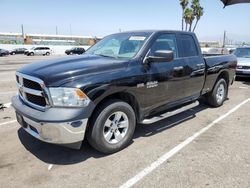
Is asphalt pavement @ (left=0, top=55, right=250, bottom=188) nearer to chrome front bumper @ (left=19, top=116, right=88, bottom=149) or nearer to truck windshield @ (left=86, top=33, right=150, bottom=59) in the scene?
chrome front bumper @ (left=19, top=116, right=88, bottom=149)

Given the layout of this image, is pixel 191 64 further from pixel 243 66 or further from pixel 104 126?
pixel 243 66

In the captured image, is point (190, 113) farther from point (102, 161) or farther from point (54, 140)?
point (54, 140)

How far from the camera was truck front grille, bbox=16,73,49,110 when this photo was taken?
3336 millimetres

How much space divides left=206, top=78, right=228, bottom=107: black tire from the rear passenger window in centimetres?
145

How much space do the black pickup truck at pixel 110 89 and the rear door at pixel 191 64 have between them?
0.02 metres

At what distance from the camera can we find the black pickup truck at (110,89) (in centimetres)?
324

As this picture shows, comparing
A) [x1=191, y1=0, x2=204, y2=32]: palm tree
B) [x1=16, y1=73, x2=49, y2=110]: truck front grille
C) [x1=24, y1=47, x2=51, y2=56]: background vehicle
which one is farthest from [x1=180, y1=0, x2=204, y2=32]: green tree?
[x1=16, y1=73, x2=49, y2=110]: truck front grille

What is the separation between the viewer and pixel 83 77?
11.0 feet

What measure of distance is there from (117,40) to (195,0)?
42.9 m

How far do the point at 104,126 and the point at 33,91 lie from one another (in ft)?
3.71

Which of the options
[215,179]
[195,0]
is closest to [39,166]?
[215,179]

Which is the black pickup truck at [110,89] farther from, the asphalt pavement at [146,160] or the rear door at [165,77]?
the asphalt pavement at [146,160]

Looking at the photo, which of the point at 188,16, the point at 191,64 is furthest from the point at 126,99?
the point at 188,16

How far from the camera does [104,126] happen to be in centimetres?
363
